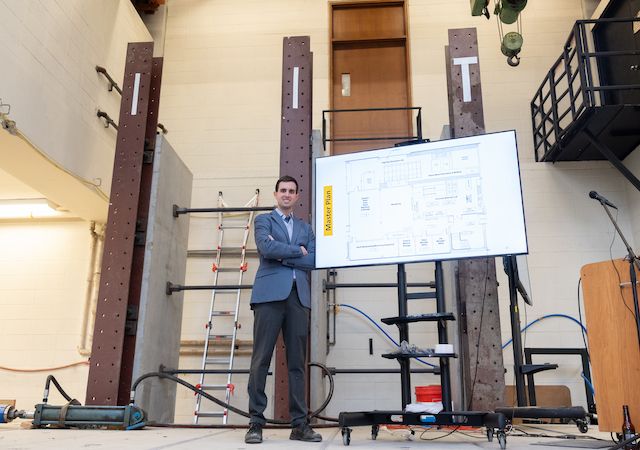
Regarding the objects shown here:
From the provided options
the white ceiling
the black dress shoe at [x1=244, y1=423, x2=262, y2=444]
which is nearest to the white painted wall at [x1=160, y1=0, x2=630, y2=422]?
the white ceiling

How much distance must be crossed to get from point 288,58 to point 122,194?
146 cm

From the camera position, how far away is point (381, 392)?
196 inches

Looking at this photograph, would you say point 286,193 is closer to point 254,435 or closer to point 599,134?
point 254,435

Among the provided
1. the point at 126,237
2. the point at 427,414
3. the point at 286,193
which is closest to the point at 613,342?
the point at 427,414

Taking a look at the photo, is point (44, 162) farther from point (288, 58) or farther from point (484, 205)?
point (484, 205)

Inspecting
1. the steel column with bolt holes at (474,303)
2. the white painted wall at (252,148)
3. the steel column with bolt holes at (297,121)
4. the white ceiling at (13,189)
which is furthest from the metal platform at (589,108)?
the white ceiling at (13,189)

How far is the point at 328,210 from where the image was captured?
2.82m

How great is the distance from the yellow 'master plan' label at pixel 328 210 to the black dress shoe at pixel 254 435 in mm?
963

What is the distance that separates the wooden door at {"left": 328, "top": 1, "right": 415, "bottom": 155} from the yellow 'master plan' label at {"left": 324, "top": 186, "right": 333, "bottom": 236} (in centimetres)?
292

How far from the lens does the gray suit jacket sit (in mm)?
2566

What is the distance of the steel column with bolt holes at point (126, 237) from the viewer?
3.39 m

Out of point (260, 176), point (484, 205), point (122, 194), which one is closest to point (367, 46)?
point (260, 176)

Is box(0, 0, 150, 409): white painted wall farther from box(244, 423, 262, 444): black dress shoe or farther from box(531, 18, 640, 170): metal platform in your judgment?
box(531, 18, 640, 170): metal platform

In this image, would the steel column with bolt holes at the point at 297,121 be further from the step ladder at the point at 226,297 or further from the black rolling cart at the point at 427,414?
the step ladder at the point at 226,297
